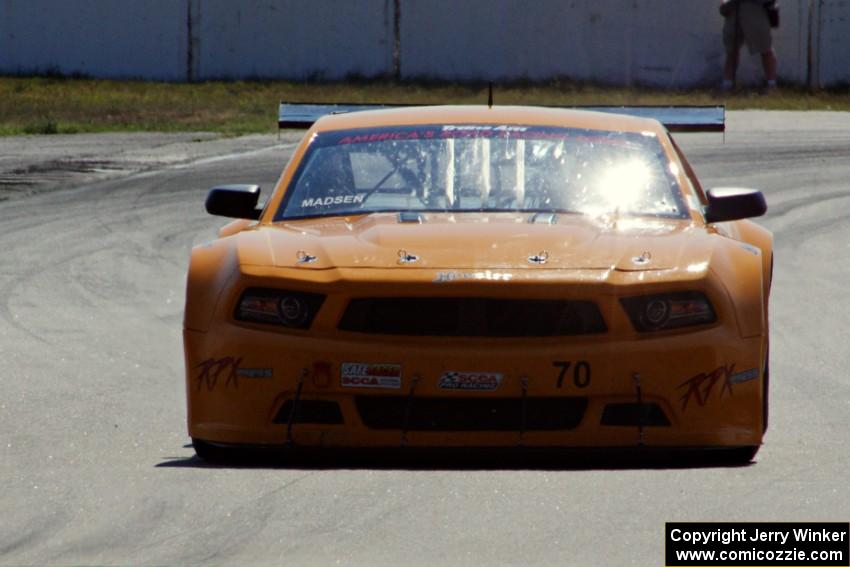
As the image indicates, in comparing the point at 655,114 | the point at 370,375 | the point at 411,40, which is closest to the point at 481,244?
the point at 370,375

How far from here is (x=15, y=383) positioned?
8.61m

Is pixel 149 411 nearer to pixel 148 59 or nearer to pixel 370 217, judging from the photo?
pixel 370 217

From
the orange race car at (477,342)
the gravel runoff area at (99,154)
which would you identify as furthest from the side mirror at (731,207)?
the gravel runoff area at (99,154)

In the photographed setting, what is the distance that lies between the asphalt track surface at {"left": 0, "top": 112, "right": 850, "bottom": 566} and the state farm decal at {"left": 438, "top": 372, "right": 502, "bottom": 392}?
1.20ft

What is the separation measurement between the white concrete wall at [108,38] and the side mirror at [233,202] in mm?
25382

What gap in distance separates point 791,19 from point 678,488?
25.3 meters

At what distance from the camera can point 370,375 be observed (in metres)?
5.90

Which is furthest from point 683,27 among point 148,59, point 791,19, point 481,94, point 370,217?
point 370,217

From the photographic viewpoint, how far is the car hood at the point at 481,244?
6059mm

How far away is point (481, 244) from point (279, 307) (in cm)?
72

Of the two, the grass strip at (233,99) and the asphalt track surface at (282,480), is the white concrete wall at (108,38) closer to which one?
the grass strip at (233,99)

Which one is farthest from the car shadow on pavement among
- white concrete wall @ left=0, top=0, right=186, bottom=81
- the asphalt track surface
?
white concrete wall @ left=0, top=0, right=186, bottom=81

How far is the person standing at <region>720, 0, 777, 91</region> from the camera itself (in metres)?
28.9

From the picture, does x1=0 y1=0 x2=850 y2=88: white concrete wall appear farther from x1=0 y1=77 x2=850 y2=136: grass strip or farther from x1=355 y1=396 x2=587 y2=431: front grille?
x1=355 y1=396 x2=587 y2=431: front grille
